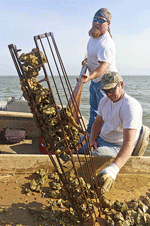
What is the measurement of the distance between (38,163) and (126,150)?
113cm

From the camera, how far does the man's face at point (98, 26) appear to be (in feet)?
12.6

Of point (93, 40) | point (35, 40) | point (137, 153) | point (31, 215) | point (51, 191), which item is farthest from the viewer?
point (93, 40)

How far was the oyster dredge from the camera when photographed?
6.09 feet

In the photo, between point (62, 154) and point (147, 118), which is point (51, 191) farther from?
point (147, 118)

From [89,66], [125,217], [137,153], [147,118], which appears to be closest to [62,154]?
[125,217]

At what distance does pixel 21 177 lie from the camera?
276 cm

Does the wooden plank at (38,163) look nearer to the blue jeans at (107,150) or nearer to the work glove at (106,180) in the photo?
the blue jeans at (107,150)

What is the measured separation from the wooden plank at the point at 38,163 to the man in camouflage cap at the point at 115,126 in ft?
0.70

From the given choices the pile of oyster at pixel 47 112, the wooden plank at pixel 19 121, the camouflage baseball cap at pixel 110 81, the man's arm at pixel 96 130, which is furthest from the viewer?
the wooden plank at pixel 19 121

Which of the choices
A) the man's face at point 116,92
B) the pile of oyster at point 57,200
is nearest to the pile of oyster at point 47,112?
the pile of oyster at point 57,200

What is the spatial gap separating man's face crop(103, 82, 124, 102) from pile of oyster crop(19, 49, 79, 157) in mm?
951

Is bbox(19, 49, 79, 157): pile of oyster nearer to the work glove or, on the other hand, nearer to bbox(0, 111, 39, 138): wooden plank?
the work glove

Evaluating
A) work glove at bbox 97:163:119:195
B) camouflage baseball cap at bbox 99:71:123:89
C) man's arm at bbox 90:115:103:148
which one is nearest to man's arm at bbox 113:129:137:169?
work glove at bbox 97:163:119:195

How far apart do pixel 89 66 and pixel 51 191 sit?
262 centimetres
